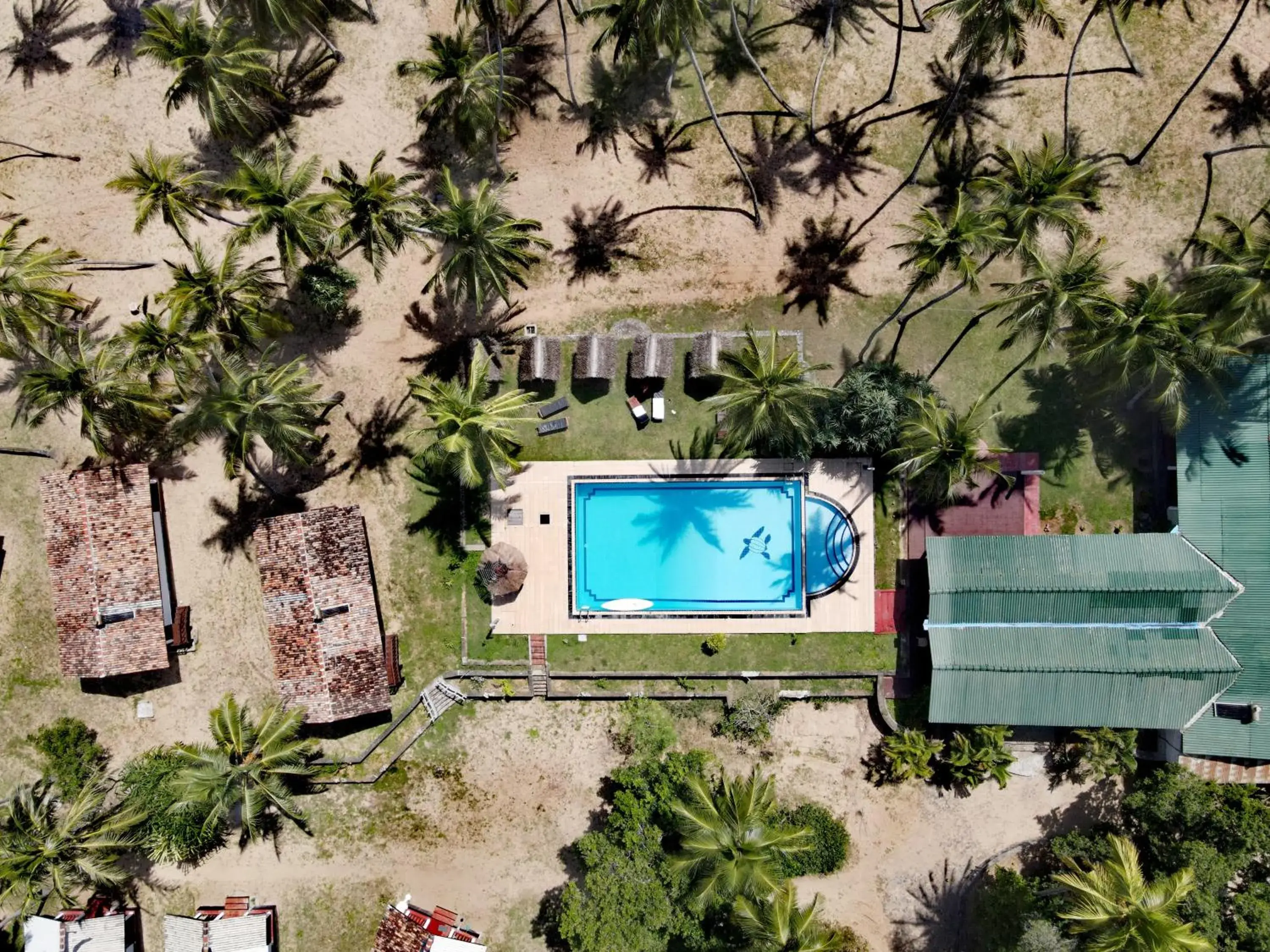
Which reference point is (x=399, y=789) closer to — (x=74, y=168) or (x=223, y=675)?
(x=223, y=675)

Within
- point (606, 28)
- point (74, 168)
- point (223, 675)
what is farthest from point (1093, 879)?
point (74, 168)

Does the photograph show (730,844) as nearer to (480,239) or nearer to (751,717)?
(751,717)

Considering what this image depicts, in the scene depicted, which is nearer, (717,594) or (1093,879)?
(1093,879)

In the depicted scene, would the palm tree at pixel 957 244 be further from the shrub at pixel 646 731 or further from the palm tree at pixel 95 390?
the palm tree at pixel 95 390

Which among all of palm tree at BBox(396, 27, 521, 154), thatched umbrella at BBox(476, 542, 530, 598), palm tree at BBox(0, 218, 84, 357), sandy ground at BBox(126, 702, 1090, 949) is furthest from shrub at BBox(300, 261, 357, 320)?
sandy ground at BBox(126, 702, 1090, 949)

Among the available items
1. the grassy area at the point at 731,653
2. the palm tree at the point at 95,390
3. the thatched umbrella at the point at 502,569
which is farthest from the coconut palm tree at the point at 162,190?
the grassy area at the point at 731,653

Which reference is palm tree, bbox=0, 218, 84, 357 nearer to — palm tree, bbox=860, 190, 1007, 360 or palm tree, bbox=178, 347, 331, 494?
palm tree, bbox=178, 347, 331, 494

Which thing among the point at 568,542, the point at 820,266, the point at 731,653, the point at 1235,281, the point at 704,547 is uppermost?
the point at 820,266

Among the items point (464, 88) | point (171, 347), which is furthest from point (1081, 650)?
point (171, 347)
